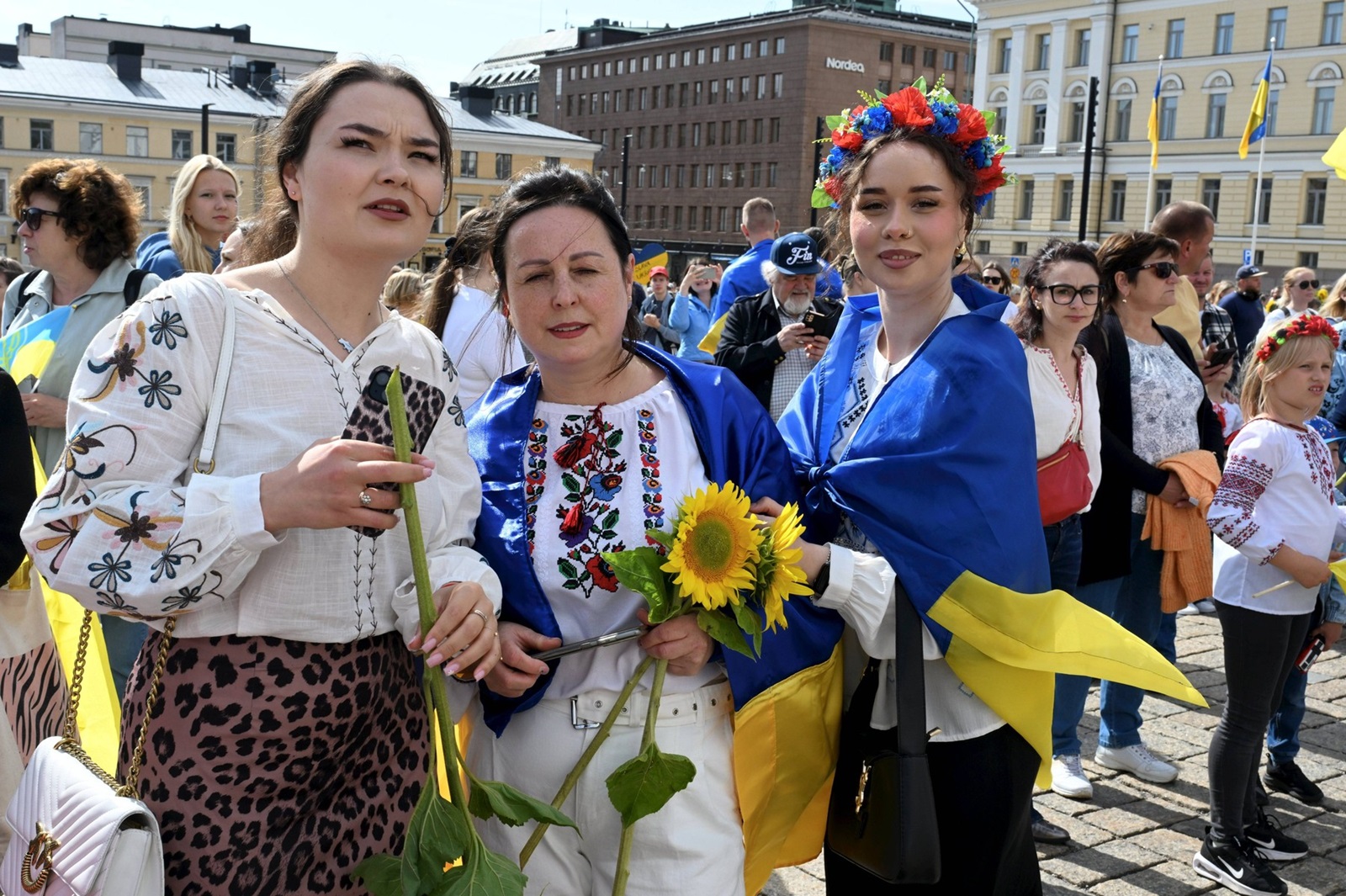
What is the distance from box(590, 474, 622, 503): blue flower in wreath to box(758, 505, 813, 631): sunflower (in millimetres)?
366

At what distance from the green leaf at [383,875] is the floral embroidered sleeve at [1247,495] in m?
3.24

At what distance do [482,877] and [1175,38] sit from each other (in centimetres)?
6130

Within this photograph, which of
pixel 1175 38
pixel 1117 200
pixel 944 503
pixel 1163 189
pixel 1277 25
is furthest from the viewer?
pixel 1117 200

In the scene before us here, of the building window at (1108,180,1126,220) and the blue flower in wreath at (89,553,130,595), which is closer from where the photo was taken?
the blue flower in wreath at (89,553,130,595)

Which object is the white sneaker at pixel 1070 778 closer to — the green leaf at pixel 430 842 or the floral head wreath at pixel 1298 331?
the floral head wreath at pixel 1298 331

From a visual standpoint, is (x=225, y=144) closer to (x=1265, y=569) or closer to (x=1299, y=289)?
(x=1299, y=289)

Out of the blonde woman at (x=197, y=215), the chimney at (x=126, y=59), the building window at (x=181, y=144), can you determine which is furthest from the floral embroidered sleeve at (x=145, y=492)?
the chimney at (x=126, y=59)

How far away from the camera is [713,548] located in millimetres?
2180

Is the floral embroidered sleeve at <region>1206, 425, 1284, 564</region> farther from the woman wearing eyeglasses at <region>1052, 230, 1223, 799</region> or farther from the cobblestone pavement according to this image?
the cobblestone pavement

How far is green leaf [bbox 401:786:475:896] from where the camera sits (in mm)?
1915

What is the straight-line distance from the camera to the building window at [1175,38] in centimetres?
5491

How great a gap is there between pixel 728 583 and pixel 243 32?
88.9m

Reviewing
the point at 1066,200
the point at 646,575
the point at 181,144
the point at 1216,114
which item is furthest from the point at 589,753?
the point at 1066,200

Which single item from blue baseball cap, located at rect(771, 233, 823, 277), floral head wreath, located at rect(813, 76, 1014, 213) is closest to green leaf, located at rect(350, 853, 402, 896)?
floral head wreath, located at rect(813, 76, 1014, 213)
